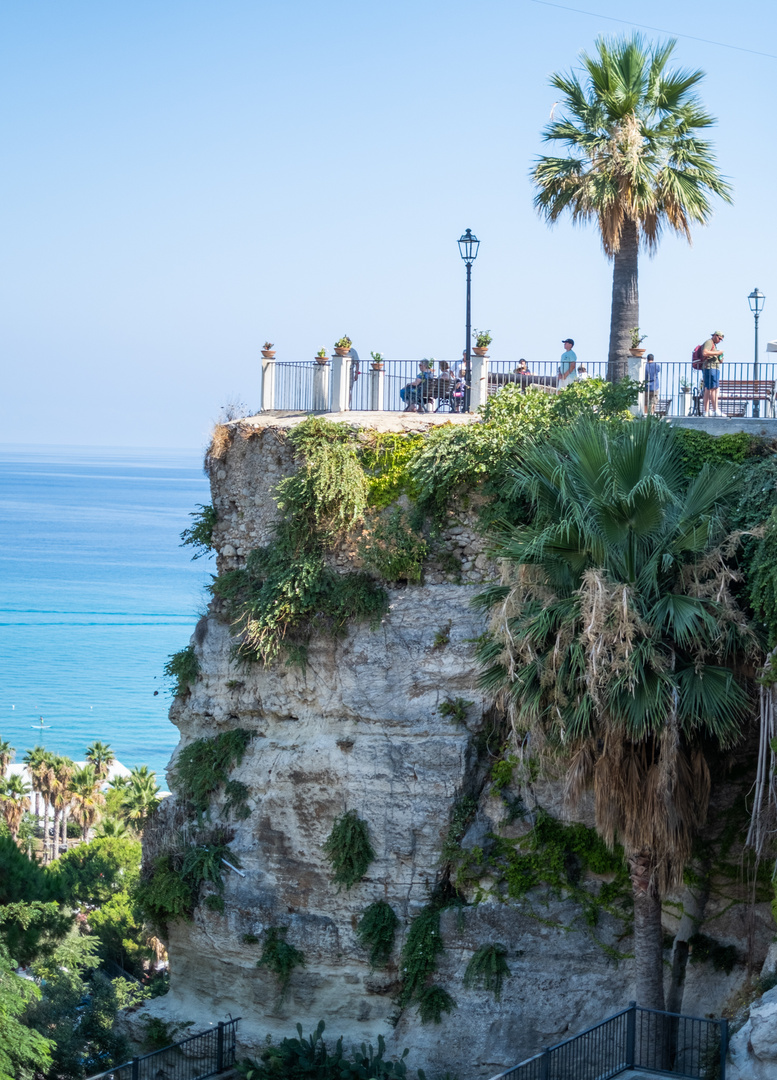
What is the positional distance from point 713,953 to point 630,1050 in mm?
2380

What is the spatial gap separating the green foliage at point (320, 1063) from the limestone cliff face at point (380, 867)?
34 cm

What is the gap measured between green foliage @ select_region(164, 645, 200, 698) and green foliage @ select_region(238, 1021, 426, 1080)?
585 centimetres

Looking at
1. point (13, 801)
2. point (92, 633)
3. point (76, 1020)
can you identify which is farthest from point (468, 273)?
point (92, 633)

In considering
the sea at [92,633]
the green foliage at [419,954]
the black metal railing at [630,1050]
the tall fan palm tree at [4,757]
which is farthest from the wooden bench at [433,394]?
the tall fan palm tree at [4,757]

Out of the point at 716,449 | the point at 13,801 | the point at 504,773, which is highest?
the point at 716,449

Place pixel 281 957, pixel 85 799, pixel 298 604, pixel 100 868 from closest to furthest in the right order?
1. pixel 281 957
2. pixel 298 604
3. pixel 100 868
4. pixel 85 799

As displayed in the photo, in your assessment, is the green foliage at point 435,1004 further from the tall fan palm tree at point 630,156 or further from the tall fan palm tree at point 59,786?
the tall fan palm tree at point 59,786

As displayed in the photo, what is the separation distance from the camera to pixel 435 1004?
16328mm

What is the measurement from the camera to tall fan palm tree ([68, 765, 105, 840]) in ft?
145

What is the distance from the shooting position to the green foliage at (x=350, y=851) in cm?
1725

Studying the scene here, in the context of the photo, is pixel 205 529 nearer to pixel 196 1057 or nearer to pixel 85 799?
pixel 196 1057

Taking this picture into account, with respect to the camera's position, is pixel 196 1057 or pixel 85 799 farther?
pixel 85 799

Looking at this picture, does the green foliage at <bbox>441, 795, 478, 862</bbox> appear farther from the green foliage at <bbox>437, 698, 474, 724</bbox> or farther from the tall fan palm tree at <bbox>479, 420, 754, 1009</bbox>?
the tall fan palm tree at <bbox>479, 420, 754, 1009</bbox>

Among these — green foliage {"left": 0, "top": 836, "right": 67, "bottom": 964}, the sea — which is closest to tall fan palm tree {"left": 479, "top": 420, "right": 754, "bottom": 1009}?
green foliage {"left": 0, "top": 836, "right": 67, "bottom": 964}
